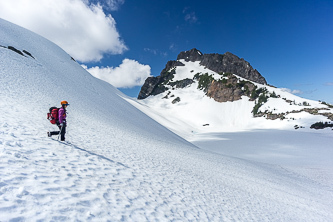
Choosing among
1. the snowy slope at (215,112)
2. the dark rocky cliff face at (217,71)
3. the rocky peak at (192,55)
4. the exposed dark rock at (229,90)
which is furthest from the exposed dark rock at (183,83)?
the rocky peak at (192,55)

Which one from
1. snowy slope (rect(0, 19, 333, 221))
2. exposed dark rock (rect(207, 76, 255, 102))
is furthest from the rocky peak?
snowy slope (rect(0, 19, 333, 221))

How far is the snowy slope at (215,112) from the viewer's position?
56.4m

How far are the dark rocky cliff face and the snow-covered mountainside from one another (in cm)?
58

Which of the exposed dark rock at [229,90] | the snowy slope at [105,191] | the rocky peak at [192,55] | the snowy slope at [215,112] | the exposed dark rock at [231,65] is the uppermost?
the rocky peak at [192,55]

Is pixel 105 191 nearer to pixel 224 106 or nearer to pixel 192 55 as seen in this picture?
pixel 224 106

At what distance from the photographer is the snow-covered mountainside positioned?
189 feet

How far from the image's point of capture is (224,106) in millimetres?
89125

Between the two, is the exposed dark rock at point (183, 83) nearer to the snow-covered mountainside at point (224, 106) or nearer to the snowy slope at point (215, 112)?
the snow-covered mountainside at point (224, 106)

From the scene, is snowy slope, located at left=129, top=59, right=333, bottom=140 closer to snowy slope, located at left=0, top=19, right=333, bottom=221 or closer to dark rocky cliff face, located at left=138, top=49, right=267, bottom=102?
dark rocky cliff face, located at left=138, top=49, right=267, bottom=102

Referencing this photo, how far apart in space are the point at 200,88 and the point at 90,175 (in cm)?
11193

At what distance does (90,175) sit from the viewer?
5758mm

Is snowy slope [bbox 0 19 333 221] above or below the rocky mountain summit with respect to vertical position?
below

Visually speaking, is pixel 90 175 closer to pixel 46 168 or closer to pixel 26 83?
pixel 46 168

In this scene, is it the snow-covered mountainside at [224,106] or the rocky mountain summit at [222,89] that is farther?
the rocky mountain summit at [222,89]
